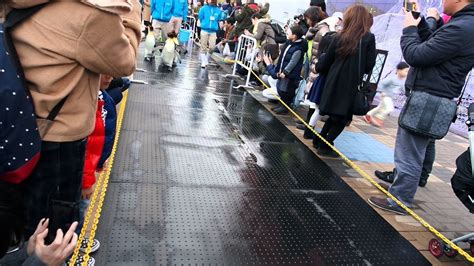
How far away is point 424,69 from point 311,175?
66.1 inches

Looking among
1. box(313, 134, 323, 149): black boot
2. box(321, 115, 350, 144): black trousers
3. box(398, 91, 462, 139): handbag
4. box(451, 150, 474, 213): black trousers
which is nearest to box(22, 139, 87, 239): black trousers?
box(451, 150, 474, 213): black trousers

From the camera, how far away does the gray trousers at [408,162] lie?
348cm

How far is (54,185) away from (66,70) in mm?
525

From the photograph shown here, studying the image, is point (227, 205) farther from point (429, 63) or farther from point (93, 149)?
point (429, 63)

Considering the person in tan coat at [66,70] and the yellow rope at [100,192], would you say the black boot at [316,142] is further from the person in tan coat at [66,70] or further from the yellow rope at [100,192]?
the person in tan coat at [66,70]

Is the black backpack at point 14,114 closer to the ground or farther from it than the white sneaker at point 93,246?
farther from it

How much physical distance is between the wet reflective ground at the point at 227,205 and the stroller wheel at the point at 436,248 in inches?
4.9

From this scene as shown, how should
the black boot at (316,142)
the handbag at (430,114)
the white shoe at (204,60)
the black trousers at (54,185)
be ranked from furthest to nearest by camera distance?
the white shoe at (204,60), the black boot at (316,142), the handbag at (430,114), the black trousers at (54,185)

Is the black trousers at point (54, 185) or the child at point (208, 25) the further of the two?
the child at point (208, 25)

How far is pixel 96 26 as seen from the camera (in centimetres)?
140

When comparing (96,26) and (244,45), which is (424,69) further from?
(244,45)

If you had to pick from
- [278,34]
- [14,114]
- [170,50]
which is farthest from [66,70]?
[170,50]

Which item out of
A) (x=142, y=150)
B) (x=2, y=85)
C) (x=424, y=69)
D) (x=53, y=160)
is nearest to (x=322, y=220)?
(x=424, y=69)

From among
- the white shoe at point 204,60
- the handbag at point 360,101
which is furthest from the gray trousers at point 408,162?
the white shoe at point 204,60
